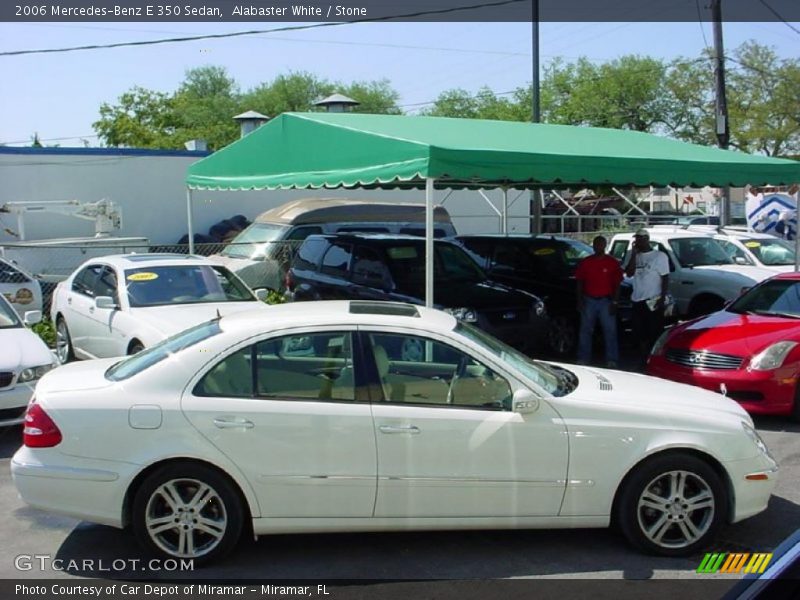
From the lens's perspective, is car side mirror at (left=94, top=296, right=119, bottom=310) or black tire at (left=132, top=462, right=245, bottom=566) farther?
car side mirror at (left=94, top=296, right=119, bottom=310)

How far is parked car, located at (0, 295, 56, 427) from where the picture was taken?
7.42 metres

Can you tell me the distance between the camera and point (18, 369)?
7547 millimetres

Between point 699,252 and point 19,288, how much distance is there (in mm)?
10787

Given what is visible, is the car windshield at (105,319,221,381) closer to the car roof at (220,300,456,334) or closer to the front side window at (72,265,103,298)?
the car roof at (220,300,456,334)

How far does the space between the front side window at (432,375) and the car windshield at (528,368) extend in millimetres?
192

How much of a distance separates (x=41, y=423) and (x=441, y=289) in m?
6.66

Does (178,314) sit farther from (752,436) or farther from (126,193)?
(126,193)

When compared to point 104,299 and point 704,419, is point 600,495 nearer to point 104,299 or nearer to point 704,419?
point 704,419

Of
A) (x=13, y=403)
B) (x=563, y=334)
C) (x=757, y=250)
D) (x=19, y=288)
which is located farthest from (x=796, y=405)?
(x=19, y=288)

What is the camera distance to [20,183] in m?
23.3

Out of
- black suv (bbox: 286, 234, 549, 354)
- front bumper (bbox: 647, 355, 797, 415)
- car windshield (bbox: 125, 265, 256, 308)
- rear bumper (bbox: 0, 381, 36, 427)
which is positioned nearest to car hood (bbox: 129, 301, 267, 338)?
car windshield (bbox: 125, 265, 256, 308)

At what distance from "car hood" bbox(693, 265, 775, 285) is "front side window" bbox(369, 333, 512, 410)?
9.27 meters

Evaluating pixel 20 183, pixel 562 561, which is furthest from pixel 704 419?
pixel 20 183

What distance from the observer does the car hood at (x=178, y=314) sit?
8.64m
